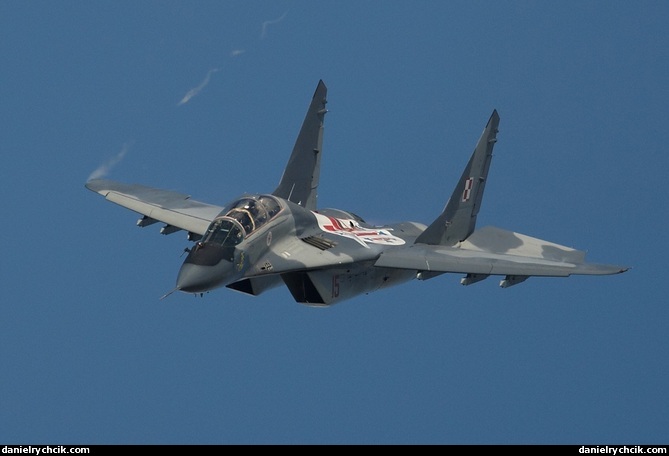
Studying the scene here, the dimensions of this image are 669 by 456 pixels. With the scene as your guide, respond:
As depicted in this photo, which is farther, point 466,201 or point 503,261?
point 466,201

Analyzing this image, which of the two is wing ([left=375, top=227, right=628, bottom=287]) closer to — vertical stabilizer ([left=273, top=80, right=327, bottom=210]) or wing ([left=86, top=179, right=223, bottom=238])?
vertical stabilizer ([left=273, top=80, right=327, bottom=210])

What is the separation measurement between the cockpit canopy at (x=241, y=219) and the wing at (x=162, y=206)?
2437mm

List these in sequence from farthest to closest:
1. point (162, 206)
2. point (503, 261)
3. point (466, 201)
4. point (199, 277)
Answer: point (162, 206) < point (466, 201) < point (503, 261) < point (199, 277)

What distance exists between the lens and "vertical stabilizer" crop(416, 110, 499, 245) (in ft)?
120

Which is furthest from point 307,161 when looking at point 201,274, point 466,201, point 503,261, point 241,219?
point 201,274

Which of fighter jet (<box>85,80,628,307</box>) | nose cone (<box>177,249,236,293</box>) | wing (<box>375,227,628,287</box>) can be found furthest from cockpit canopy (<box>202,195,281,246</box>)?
wing (<box>375,227,628,287</box>)

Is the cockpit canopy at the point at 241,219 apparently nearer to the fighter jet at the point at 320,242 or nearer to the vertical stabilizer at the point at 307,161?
the fighter jet at the point at 320,242

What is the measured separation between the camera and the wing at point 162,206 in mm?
36719

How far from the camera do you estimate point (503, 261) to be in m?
34.3

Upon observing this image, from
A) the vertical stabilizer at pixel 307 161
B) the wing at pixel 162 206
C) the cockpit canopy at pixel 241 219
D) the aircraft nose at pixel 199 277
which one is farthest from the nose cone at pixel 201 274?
the vertical stabilizer at pixel 307 161

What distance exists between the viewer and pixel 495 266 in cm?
3403

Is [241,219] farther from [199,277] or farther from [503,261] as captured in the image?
[503,261]

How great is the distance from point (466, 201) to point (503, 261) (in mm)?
3121

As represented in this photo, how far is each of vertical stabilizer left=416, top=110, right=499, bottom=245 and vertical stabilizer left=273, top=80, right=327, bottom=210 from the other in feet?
9.72
